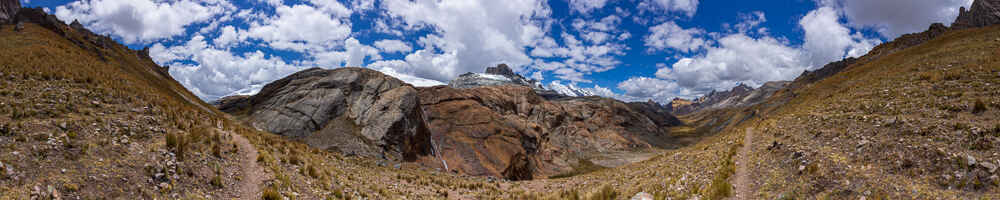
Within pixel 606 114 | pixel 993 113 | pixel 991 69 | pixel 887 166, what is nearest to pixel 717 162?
pixel 887 166

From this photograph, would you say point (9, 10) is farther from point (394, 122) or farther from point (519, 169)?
point (519, 169)

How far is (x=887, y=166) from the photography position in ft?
31.8

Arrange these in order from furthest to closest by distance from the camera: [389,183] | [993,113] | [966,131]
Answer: [389,183] → [993,113] → [966,131]

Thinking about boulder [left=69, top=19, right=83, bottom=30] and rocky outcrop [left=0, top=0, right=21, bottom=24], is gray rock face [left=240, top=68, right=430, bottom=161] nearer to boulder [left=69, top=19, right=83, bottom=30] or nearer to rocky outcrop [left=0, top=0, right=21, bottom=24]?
rocky outcrop [left=0, top=0, right=21, bottom=24]

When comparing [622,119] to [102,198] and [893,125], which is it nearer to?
[893,125]

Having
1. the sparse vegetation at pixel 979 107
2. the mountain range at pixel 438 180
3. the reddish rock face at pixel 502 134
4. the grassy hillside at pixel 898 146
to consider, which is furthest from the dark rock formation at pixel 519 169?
the sparse vegetation at pixel 979 107

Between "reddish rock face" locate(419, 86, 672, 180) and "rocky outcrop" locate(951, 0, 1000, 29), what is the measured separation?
89264 mm

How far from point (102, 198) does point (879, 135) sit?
24476 mm

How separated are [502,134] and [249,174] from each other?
1791 inches

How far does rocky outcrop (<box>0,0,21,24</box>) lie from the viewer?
4256 cm

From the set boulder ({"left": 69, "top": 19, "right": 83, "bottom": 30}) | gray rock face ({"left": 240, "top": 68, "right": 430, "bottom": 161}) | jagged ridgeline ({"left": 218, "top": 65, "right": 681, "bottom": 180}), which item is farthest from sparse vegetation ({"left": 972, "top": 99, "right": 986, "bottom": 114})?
boulder ({"left": 69, "top": 19, "right": 83, "bottom": 30})

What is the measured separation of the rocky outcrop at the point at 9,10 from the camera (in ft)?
140

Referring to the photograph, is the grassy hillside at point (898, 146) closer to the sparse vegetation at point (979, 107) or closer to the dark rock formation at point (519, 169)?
the sparse vegetation at point (979, 107)

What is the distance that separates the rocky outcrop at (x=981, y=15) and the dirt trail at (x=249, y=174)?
475ft
